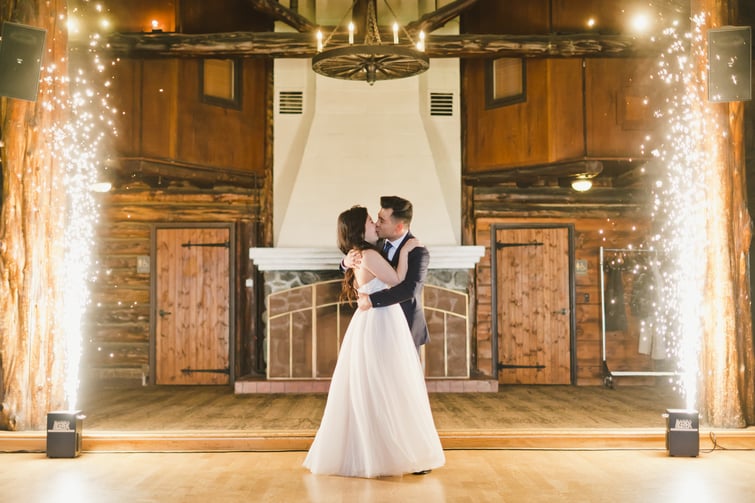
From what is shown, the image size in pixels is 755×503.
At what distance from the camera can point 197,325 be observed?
31.6 ft

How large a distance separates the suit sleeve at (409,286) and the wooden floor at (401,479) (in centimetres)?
101

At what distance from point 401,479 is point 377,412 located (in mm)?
399

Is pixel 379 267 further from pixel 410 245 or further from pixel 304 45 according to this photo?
pixel 304 45

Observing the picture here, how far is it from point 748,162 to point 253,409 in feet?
21.4

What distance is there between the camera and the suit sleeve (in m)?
4.51

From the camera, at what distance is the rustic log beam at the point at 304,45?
734cm

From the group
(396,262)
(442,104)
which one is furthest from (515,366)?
(396,262)

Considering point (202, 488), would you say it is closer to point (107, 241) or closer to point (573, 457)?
point (573, 457)

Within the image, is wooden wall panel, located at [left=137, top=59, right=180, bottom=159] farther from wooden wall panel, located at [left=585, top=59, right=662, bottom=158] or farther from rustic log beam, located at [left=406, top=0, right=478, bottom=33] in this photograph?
wooden wall panel, located at [left=585, top=59, right=662, bottom=158]

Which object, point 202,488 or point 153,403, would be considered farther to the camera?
point 153,403

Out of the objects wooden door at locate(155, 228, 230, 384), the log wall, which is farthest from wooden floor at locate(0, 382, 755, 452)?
the log wall

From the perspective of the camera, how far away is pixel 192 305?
9.65 metres

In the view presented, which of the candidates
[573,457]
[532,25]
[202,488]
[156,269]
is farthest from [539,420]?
[156,269]

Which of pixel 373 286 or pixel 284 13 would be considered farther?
pixel 284 13
